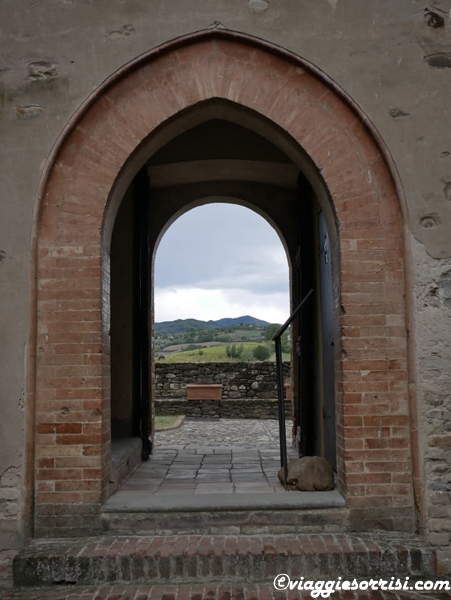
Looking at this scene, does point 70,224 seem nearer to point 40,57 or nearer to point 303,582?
point 40,57

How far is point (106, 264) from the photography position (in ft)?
14.0

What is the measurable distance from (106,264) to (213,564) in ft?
7.57

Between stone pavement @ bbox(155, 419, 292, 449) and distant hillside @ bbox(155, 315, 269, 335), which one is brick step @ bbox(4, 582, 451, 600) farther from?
distant hillside @ bbox(155, 315, 269, 335)

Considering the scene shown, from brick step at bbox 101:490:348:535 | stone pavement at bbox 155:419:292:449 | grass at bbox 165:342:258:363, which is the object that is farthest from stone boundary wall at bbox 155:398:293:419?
brick step at bbox 101:490:348:535

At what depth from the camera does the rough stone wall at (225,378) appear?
1490 centimetres

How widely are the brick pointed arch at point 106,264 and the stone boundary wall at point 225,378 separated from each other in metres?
10.7

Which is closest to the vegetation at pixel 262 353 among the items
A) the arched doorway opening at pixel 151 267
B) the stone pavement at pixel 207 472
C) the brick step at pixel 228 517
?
the arched doorway opening at pixel 151 267

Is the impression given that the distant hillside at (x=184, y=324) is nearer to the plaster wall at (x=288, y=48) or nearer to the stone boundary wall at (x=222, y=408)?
the stone boundary wall at (x=222, y=408)

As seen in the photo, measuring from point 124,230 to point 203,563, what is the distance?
3911 mm

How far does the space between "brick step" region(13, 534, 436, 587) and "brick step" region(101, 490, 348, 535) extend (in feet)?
0.76

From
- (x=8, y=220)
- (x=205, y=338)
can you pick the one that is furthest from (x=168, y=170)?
(x=205, y=338)

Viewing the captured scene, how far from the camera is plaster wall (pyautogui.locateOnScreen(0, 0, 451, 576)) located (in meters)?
3.89

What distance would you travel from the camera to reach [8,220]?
400 cm

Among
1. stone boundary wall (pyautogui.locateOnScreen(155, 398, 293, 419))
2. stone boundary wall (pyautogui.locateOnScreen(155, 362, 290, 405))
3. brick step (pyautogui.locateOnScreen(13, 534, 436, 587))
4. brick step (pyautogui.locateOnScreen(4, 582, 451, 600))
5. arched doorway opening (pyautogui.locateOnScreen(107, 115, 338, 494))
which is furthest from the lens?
stone boundary wall (pyautogui.locateOnScreen(155, 362, 290, 405))
